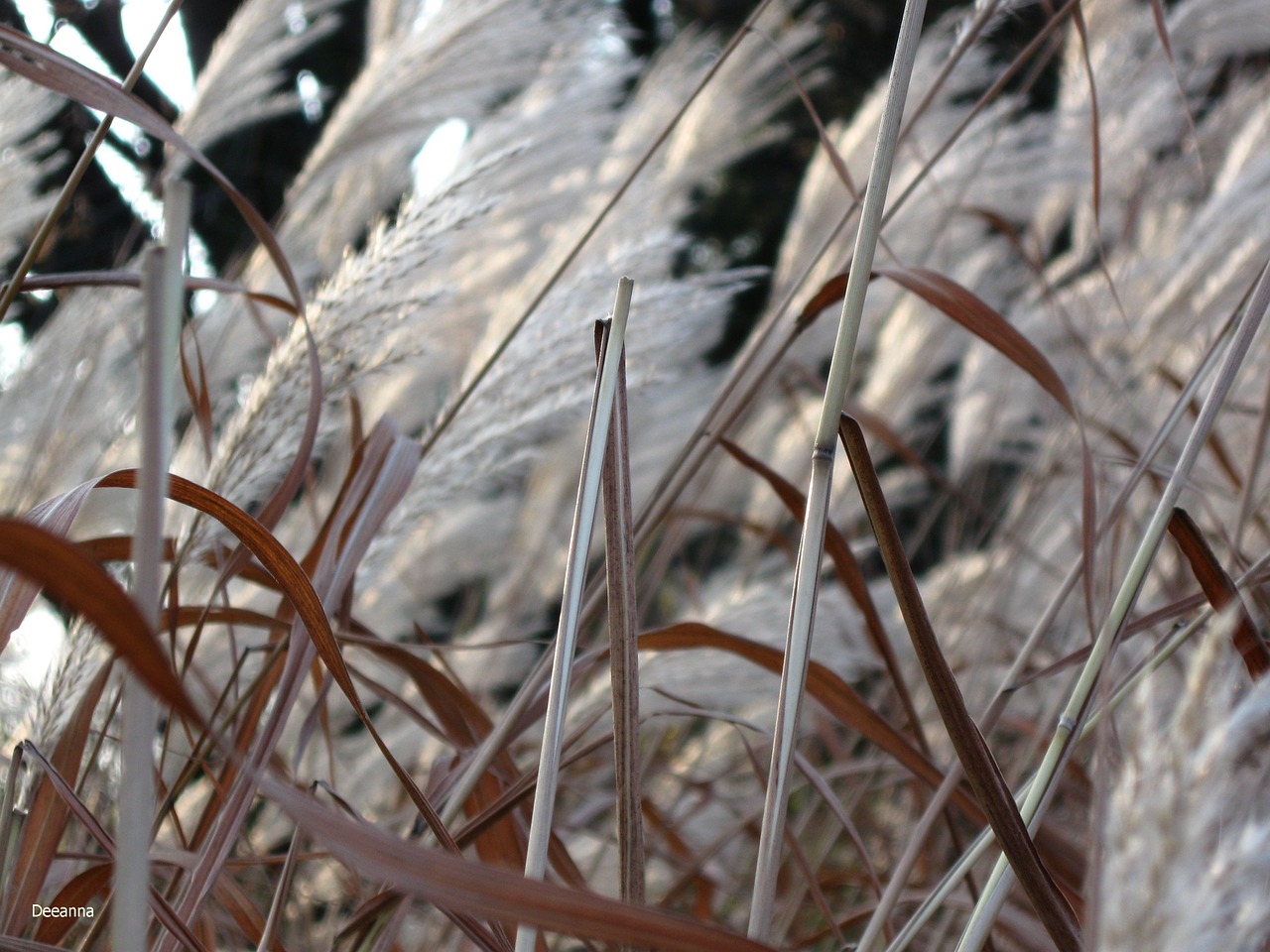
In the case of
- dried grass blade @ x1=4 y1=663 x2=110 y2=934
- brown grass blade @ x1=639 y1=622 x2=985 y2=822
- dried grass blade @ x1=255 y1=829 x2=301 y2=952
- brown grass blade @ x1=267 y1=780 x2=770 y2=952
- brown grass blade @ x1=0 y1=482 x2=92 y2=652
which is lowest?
brown grass blade @ x1=639 y1=622 x2=985 y2=822

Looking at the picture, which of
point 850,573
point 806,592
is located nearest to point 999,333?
point 850,573

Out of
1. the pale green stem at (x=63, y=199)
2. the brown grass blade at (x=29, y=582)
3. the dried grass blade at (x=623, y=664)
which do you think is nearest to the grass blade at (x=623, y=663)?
the dried grass blade at (x=623, y=664)

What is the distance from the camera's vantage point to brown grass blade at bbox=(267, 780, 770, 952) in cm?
25

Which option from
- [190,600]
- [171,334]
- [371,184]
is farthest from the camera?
[371,184]

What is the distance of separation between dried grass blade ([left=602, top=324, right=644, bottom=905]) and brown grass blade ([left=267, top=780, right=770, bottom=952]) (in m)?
0.13

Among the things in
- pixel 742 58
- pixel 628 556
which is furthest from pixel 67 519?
pixel 742 58

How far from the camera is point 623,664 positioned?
40 cm

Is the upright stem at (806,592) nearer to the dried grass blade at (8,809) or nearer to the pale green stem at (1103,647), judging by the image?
the pale green stem at (1103,647)

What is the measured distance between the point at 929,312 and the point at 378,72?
0.96m

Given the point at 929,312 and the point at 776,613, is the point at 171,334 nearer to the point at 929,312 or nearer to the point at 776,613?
the point at 776,613

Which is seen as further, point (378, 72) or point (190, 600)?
point (378, 72)

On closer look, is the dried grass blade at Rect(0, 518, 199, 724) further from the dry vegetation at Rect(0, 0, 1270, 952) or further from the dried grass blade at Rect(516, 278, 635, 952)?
the dried grass blade at Rect(516, 278, 635, 952)

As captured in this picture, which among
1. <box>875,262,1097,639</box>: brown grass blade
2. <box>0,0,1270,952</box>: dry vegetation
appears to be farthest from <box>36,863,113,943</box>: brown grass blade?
<box>875,262,1097,639</box>: brown grass blade

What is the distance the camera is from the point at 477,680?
1526 mm
